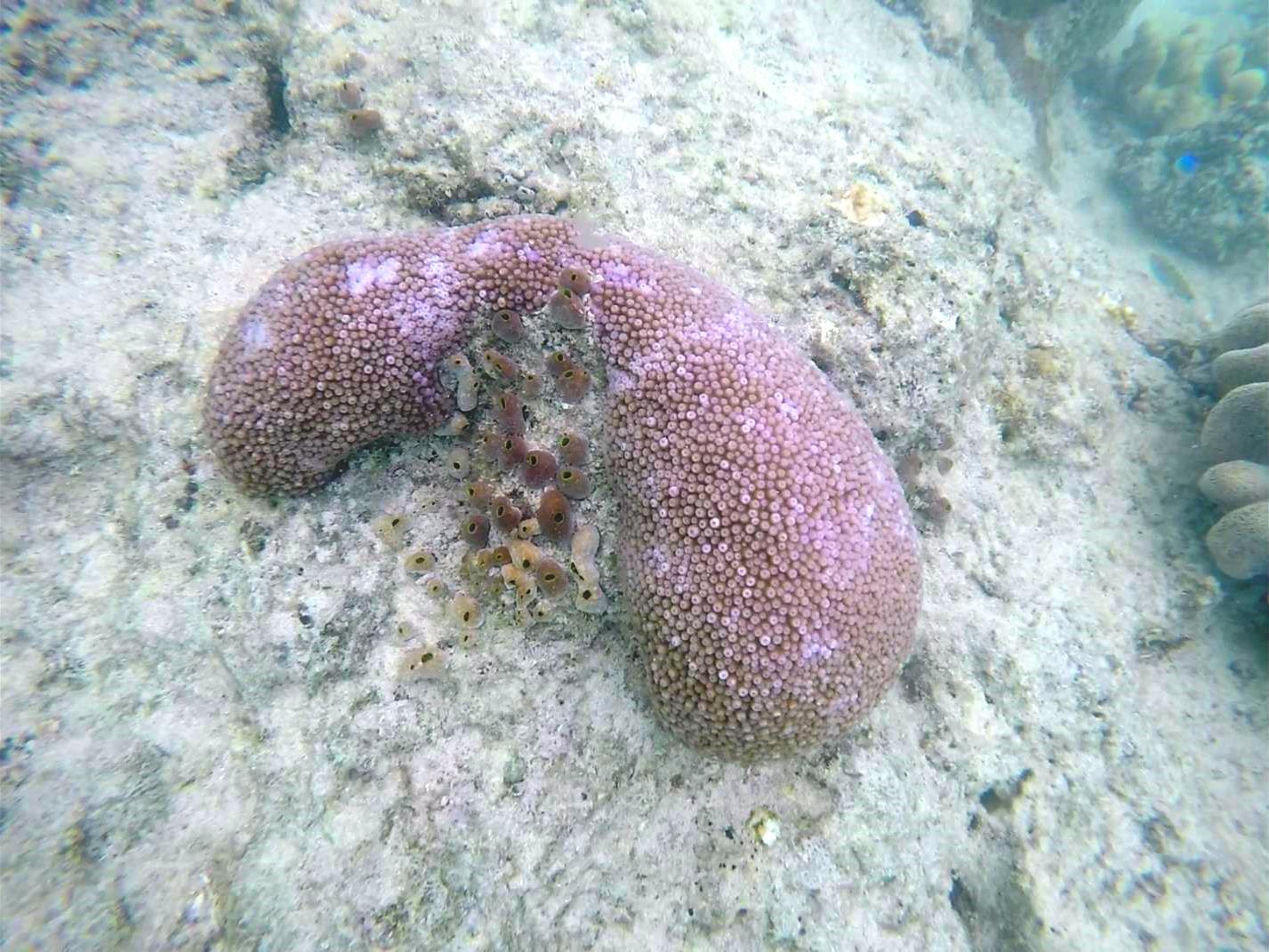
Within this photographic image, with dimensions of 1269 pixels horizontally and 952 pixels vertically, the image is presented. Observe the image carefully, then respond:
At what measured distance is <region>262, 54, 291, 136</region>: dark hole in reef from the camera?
16.7 ft

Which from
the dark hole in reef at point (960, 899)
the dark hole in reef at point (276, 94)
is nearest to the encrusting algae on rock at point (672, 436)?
the dark hole in reef at point (960, 899)

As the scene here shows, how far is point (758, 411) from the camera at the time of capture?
3.44m

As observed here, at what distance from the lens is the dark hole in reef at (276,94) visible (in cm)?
508

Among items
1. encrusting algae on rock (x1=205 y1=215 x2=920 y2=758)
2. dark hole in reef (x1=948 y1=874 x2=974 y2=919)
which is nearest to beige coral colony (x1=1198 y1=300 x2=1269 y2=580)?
encrusting algae on rock (x1=205 y1=215 x2=920 y2=758)

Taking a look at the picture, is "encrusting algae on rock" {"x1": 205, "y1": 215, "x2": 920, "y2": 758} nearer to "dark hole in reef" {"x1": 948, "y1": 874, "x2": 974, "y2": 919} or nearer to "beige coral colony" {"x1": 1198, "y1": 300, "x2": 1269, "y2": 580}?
"dark hole in reef" {"x1": 948, "y1": 874, "x2": 974, "y2": 919}

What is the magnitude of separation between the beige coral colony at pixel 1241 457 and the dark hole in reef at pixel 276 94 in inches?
323

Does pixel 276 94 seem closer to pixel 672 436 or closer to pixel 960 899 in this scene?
pixel 672 436

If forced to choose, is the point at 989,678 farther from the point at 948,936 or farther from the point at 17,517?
the point at 17,517

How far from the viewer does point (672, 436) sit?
3473 millimetres

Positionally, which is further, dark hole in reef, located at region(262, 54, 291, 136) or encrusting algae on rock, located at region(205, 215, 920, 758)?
dark hole in reef, located at region(262, 54, 291, 136)

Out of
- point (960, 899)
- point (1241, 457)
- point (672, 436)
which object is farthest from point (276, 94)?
point (1241, 457)

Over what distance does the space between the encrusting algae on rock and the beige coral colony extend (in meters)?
3.29

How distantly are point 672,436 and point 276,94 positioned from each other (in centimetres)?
463

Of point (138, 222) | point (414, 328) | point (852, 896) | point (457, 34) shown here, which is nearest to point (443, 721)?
point (414, 328)
